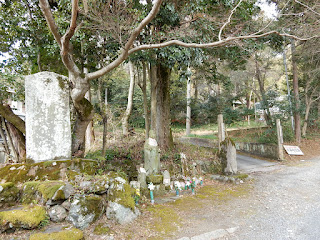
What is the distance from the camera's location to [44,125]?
12.9 feet

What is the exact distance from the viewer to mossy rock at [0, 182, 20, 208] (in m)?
2.92

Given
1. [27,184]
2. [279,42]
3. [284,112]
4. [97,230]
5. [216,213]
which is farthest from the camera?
[284,112]

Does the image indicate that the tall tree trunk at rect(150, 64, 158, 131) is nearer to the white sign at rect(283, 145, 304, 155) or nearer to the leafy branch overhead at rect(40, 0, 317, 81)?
the leafy branch overhead at rect(40, 0, 317, 81)

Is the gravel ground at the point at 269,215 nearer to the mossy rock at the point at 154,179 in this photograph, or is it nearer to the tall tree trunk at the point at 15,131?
the mossy rock at the point at 154,179

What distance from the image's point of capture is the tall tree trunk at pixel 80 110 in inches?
166

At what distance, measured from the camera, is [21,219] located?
2670mm

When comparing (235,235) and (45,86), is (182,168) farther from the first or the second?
(45,86)

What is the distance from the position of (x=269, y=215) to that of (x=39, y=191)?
437 cm

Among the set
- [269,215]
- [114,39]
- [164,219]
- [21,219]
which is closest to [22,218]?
[21,219]

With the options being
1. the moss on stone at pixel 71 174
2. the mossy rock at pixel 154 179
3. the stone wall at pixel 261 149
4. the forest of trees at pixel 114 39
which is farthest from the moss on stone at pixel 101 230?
the stone wall at pixel 261 149

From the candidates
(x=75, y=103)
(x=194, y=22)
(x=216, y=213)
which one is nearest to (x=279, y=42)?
(x=194, y=22)

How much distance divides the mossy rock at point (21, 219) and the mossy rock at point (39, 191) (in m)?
0.25

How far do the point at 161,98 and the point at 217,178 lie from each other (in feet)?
12.2

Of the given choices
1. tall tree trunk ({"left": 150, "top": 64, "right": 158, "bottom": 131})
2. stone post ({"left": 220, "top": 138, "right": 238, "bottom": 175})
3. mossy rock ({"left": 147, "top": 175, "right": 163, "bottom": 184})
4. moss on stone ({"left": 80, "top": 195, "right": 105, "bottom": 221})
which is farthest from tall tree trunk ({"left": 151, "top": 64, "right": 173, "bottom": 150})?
moss on stone ({"left": 80, "top": 195, "right": 105, "bottom": 221})
